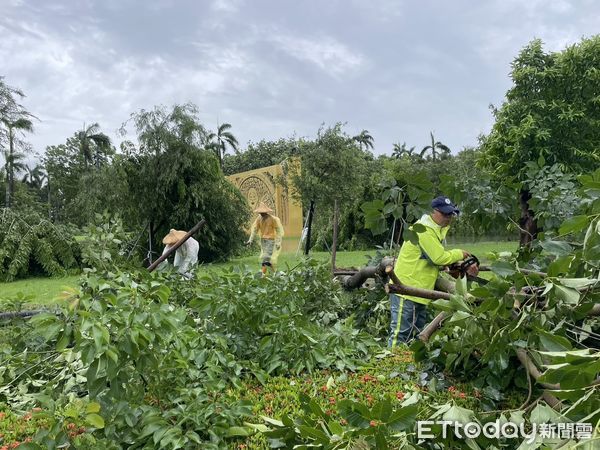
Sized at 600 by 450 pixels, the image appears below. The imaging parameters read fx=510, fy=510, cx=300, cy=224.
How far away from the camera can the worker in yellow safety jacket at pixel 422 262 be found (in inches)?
147

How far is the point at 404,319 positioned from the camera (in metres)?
4.10

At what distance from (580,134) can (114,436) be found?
16.3 m

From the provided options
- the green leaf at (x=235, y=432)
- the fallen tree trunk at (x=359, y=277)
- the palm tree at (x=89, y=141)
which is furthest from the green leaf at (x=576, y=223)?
the palm tree at (x=89, y=141)

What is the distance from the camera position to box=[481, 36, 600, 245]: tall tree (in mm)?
14719

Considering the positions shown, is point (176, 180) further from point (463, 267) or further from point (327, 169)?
point (463, 267)

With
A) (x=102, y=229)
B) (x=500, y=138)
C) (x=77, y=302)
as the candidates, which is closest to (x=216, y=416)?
(x=77, y=302)

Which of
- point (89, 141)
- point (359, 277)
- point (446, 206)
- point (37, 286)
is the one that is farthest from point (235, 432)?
point (89, 141)

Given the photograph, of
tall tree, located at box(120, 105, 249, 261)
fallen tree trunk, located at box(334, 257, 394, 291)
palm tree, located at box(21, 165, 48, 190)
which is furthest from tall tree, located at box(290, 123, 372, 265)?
palm tree, located at box(21, 165, 48, 190)

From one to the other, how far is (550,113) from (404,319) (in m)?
13.5

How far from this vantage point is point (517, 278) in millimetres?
1564

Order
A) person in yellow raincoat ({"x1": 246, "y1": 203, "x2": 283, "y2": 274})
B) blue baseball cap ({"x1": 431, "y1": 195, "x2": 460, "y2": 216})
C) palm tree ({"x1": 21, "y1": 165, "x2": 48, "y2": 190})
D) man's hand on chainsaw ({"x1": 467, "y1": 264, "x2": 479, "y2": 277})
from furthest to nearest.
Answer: palm tree ({"x1": 21, "y1": 165, "x2": 48, "y2": 190})
person in yellow raincoat ({"x1": 246, "y1": 203, "x2": 283, "y2": 274})
blue baseball cap ({"x1": 431, "y1": 195, "x2": 460, "y2": 216})
man's hand on chainsaw ({"x1": 467, "y1": 264, "x2": 479, "y2": 277})

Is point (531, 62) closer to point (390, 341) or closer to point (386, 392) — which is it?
point (390, 341)

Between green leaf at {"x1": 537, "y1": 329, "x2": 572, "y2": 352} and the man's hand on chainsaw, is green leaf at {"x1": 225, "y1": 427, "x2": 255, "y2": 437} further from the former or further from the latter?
the man's hand on chainsaw

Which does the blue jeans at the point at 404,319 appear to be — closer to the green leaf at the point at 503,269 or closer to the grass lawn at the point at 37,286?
the green leaf at the point at 503,269
